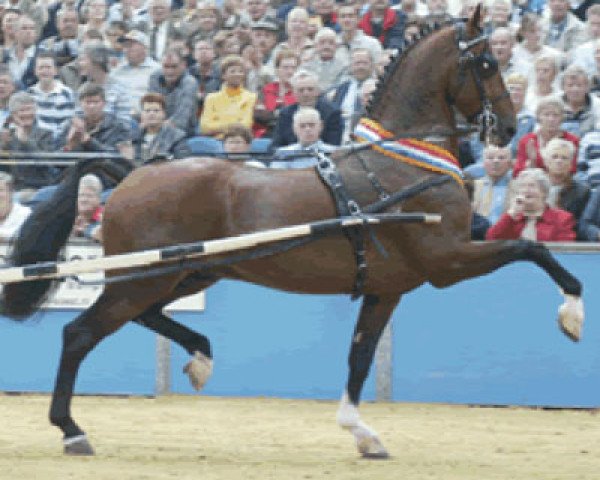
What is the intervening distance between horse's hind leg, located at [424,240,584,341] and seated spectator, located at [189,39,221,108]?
6.56 meters

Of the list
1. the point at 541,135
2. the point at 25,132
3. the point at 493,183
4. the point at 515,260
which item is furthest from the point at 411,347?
the point at 25,132

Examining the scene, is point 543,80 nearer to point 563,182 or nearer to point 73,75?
point 563,182

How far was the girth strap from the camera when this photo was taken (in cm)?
909

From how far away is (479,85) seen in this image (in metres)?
9.34

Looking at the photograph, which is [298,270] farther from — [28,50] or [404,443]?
[28,50]

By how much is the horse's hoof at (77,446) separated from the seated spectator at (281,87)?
583cm

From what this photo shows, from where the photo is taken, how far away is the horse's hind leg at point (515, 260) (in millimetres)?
9055

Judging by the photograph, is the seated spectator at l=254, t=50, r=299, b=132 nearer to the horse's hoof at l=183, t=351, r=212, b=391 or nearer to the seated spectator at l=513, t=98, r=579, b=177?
the seated spectator at l=513, t=98, r=579, b=177

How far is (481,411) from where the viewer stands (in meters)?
11.9

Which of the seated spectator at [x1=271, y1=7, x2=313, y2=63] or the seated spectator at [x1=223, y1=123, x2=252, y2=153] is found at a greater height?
the seated spectator at [x1=271, y1=7, x2=313, y2=63]

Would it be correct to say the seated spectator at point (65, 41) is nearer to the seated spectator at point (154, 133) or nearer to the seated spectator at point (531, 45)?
the seated spectator at point (154, 133)

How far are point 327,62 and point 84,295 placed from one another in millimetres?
3809

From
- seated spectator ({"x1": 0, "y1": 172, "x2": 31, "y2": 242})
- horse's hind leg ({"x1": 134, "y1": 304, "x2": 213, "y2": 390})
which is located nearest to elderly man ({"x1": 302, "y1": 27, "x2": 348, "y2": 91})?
seated spectator ({"x1": 0, "y1": 172, "x2": 31, "y2": 242})

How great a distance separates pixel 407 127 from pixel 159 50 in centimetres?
835
